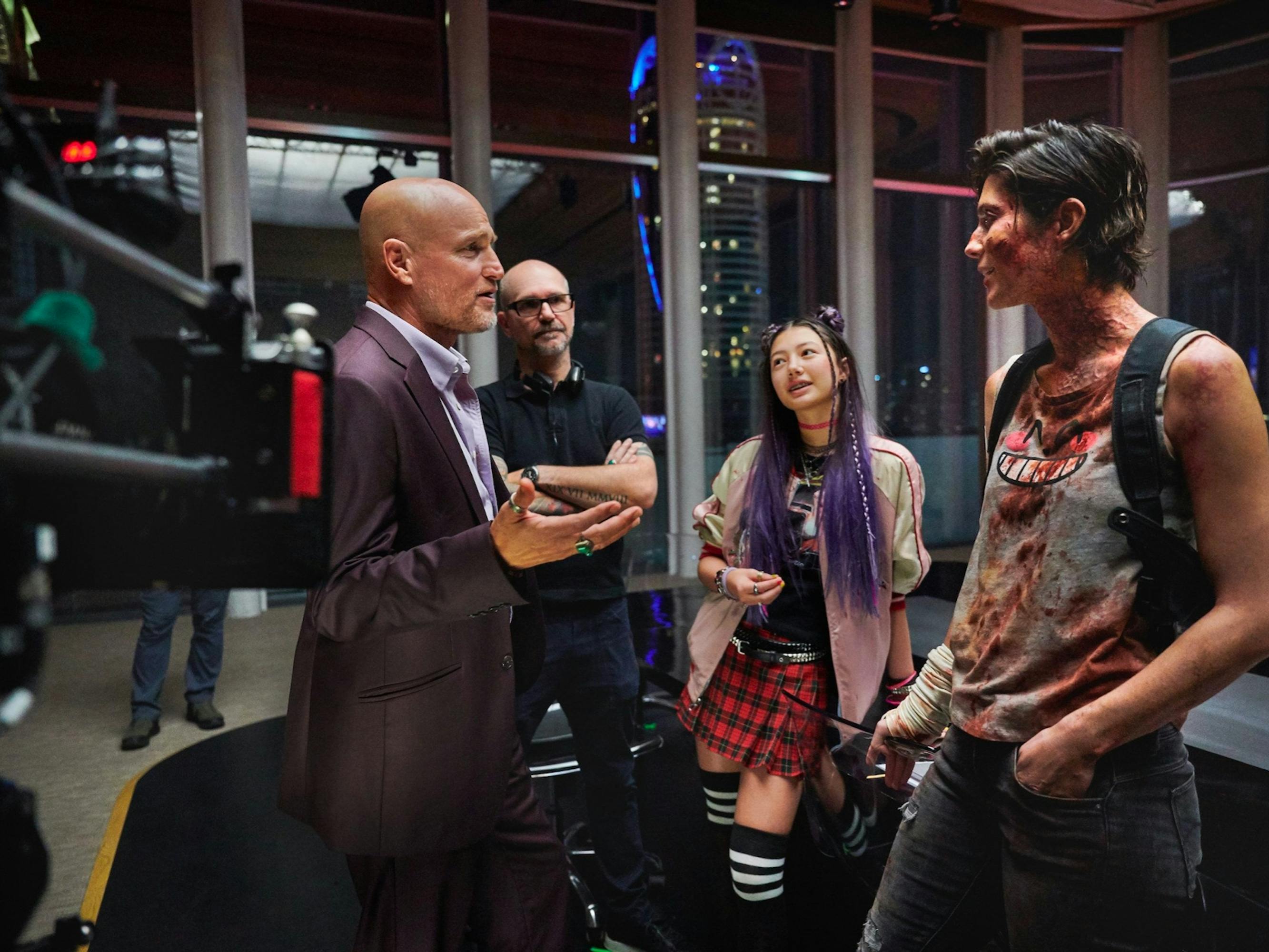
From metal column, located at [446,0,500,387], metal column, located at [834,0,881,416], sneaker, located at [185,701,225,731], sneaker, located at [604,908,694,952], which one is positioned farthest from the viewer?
metal column, located at [834,0,881,416]

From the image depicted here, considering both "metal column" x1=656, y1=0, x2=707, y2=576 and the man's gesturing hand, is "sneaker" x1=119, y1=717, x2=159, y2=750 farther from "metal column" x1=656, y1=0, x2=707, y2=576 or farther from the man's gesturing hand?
"metal column" x1=656, y1=0, x2=707, y2=576

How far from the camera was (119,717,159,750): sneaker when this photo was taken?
11.6ft

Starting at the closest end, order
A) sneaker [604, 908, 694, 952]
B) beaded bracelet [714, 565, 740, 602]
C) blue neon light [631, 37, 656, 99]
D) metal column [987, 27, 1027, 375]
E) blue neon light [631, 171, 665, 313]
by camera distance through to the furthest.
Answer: beaded bracelet [714, 565, 740, 602]
sneaker [604, 908, 694, 952]
blue neon light [631, 37, 656, 99]
blue neon light [631, 171, 665, 313]
metal column [987, 27, 1027, 375]

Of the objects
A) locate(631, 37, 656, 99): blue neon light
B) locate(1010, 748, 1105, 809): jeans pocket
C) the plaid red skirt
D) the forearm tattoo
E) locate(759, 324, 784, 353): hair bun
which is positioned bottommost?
the plaid red skirt

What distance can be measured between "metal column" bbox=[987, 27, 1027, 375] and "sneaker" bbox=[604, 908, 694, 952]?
22.4 ft

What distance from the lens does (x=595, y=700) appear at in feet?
7.61

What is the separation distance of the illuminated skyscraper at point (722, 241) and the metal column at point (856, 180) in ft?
2.15

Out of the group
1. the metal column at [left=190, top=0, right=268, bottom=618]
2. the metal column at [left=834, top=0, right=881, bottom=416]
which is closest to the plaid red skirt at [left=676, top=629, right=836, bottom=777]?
the metal column at [left=190, top=0, right=268, bottom=618]

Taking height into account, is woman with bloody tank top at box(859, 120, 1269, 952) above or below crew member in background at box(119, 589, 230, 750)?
above

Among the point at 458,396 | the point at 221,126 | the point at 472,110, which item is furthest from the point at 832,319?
the point at 221,126

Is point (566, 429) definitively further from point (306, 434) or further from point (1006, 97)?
point (1006, 97)

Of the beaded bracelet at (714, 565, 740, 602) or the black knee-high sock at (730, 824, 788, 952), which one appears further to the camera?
the beaded bracelet at (714, 565, 740, 602)

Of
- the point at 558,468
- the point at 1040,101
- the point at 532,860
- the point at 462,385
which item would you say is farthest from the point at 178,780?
the point at 1040,101

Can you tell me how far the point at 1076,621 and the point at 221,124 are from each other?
6.09 metres
